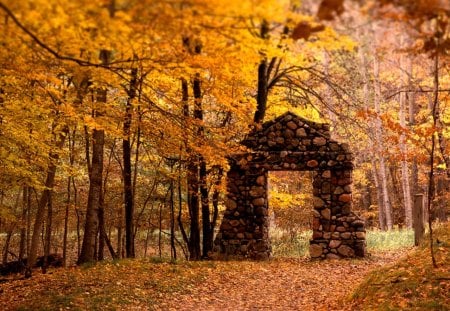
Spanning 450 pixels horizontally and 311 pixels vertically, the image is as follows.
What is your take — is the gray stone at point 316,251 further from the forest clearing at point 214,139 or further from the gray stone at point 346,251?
the gray stone at point 346,251

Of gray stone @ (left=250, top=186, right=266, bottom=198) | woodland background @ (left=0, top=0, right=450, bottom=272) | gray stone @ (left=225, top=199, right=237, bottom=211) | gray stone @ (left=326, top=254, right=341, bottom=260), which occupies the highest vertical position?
woodland background @ (left=0, top=0, right=450, bottom=272)

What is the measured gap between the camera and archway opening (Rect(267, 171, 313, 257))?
14109 mm

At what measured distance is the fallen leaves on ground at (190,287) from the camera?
24.1 feet

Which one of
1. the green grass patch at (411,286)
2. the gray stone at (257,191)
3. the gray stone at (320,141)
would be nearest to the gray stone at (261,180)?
the gray stone at (257,191)

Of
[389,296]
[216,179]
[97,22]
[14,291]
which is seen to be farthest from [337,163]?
[97,22]

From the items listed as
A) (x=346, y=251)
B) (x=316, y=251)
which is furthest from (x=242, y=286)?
(x=346, y=251)

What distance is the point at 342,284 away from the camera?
29.2ft

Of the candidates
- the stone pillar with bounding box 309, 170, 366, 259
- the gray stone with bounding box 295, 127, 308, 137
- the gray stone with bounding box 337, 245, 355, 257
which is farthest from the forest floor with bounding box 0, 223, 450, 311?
the gray stone with bounding box 295, 127, 308, 137

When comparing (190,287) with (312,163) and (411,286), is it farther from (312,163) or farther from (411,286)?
(312,163)

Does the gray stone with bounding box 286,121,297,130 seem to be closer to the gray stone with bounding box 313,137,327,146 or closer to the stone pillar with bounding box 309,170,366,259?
the gray stone with bounding box 313,137,327,146

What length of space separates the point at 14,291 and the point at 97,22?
7.33m

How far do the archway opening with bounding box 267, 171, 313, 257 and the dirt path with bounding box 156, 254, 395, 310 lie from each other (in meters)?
2.75

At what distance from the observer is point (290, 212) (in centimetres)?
1956

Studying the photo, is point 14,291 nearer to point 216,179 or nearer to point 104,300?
point 104,300
